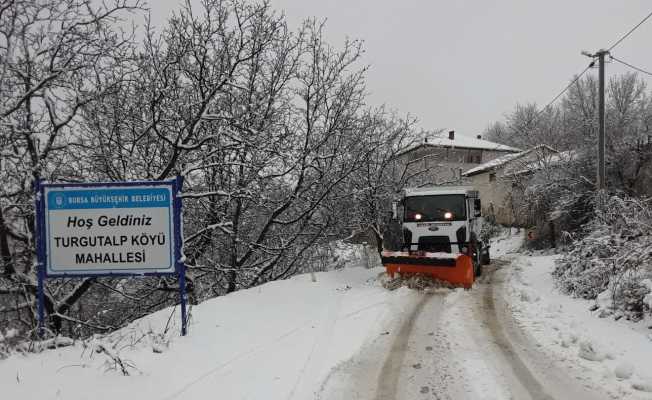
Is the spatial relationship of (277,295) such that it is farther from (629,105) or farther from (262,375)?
(629,105)

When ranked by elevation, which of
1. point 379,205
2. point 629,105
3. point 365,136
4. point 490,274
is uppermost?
point 629,105

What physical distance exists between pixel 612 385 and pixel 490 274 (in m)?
10.5

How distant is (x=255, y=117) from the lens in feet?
37.1

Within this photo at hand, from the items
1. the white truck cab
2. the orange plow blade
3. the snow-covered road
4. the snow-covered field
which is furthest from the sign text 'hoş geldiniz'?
the white truck cab

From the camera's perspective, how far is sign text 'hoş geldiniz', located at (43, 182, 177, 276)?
5641 mm

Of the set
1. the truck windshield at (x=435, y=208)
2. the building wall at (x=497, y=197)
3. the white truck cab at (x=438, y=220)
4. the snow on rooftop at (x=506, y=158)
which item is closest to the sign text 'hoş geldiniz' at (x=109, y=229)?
the white truck cab at (x=438, y=220)

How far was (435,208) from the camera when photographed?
13.3m

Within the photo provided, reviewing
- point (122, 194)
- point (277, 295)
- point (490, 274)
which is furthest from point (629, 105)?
point (122, 194)

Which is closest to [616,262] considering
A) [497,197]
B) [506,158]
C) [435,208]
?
[435,208]

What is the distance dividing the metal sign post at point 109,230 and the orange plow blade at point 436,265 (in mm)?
7346

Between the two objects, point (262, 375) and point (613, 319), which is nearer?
point (262, 375)

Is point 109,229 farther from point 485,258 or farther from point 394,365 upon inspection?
point 485,258

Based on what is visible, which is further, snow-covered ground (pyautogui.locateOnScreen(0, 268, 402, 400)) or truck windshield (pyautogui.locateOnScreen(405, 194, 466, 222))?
truck windshield (pyautogui.locateOnScreen(405, 194, 466, 222))

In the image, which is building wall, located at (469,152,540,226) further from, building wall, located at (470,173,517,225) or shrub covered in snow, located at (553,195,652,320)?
shrub covered in snow, located at (553,195,652,320)
